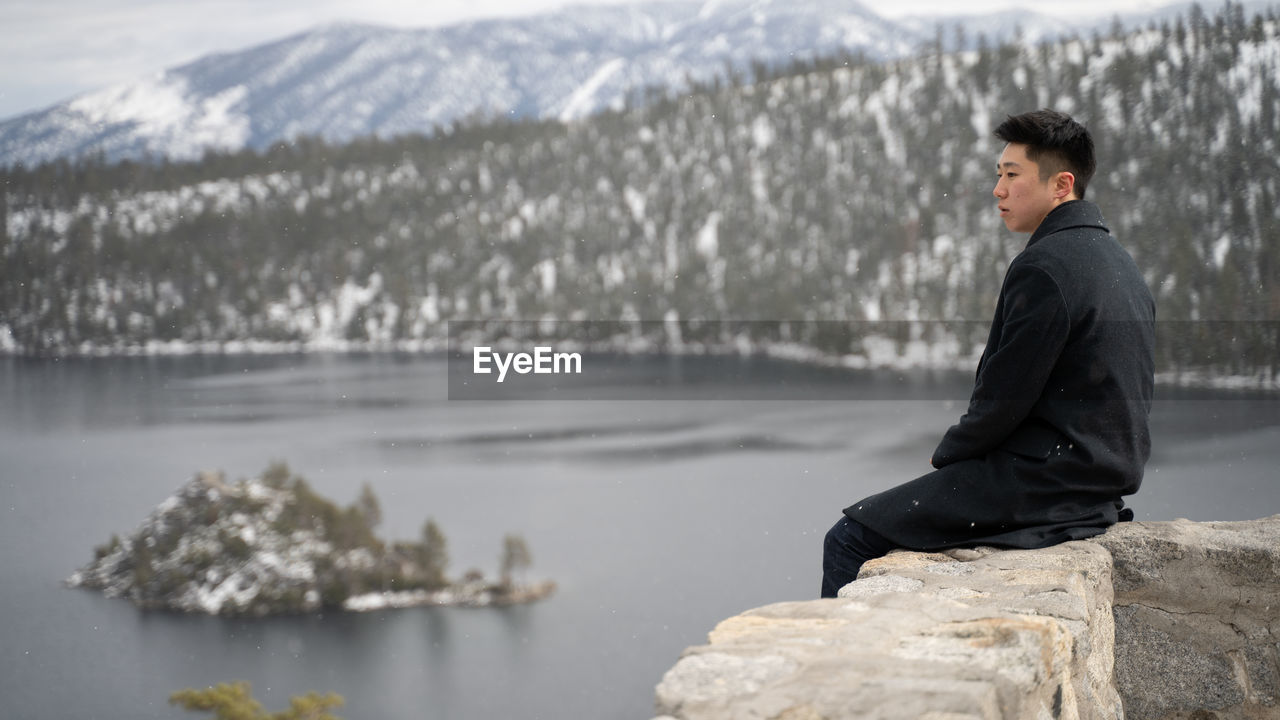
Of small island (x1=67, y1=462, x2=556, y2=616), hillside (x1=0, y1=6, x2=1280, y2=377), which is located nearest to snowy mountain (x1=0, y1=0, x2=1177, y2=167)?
hillside (x1=0, y1=6, x2=1280, y2=377)

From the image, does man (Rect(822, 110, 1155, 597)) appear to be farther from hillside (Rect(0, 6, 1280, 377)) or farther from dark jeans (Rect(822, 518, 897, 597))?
hillside (Rect(0, 6, 1280, 377))

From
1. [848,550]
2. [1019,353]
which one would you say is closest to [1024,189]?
[1019,353]

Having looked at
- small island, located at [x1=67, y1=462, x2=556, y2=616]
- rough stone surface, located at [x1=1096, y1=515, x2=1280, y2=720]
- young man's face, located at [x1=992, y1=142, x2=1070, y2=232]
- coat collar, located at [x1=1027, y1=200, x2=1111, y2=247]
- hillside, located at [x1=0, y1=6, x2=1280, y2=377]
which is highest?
hillside, located at [x1=0, y1=6, x2=1280, y2=377]

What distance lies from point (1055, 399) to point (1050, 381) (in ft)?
0.08

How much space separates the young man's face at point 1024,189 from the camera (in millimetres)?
1369

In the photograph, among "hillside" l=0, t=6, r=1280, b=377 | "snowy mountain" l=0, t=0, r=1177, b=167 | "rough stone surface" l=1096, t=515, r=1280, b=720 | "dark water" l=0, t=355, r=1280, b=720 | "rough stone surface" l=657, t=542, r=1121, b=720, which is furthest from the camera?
"snowy mountain" l=0, t=0, r=1177, b=167

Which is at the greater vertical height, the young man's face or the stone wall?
the young man's face

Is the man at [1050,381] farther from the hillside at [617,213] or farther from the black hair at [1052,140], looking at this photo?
the hillside at [617,213]

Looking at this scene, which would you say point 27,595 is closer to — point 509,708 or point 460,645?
point 460,645

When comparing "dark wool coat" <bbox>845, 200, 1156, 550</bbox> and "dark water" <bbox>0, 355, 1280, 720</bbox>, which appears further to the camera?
"dark water" <bbox>0, 355, 1280, 720</bbox>

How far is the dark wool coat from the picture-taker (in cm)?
127

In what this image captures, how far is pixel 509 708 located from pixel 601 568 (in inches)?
212

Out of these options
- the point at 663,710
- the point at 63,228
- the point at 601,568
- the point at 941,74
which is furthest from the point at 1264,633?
the point at 63,228

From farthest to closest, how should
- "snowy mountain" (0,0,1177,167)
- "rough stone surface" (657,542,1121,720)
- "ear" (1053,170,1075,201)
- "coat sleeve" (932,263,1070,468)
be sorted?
"snowy mountain" (0,0,1177,167)
"ear" (1053,170,1075,201)
"coat sleeve" (932,263,1070,468)
"rough stone surface" (657,542,1121,720)
